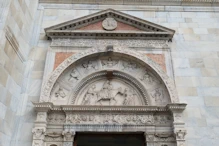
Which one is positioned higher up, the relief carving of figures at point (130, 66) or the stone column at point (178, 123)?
the relief carving of figures at point (130, 66)

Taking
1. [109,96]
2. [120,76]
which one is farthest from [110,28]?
[109,96]

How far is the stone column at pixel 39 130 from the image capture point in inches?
271

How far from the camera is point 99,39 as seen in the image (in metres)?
8.70

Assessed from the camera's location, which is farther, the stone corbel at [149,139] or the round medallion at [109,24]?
the round medallion at [109,24]

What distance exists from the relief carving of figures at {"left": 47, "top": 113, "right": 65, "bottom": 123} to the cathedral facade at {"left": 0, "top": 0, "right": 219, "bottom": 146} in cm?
3

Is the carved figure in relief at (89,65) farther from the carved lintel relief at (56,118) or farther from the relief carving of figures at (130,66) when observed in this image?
the carved lintel relief at (56,118)

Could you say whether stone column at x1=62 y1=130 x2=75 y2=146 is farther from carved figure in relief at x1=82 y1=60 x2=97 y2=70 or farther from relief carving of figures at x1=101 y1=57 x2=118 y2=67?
relief carving of figures at x1=101 y1=57 x2=118 y2=67

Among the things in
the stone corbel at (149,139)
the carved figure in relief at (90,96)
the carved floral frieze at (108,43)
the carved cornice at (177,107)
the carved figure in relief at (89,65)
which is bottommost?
the stone corbel at (149,139)

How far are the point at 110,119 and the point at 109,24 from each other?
354cm

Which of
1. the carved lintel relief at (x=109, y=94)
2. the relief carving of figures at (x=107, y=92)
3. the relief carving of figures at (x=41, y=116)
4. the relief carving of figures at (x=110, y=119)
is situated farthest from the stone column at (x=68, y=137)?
the relief carving of figures at (x=107, y=92)

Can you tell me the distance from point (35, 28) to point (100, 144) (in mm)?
5194

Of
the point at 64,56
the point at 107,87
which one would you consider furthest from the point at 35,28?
the point at 107,87

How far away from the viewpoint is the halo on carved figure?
7.62 meters

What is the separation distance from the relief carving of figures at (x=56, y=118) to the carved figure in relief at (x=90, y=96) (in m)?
0.84
